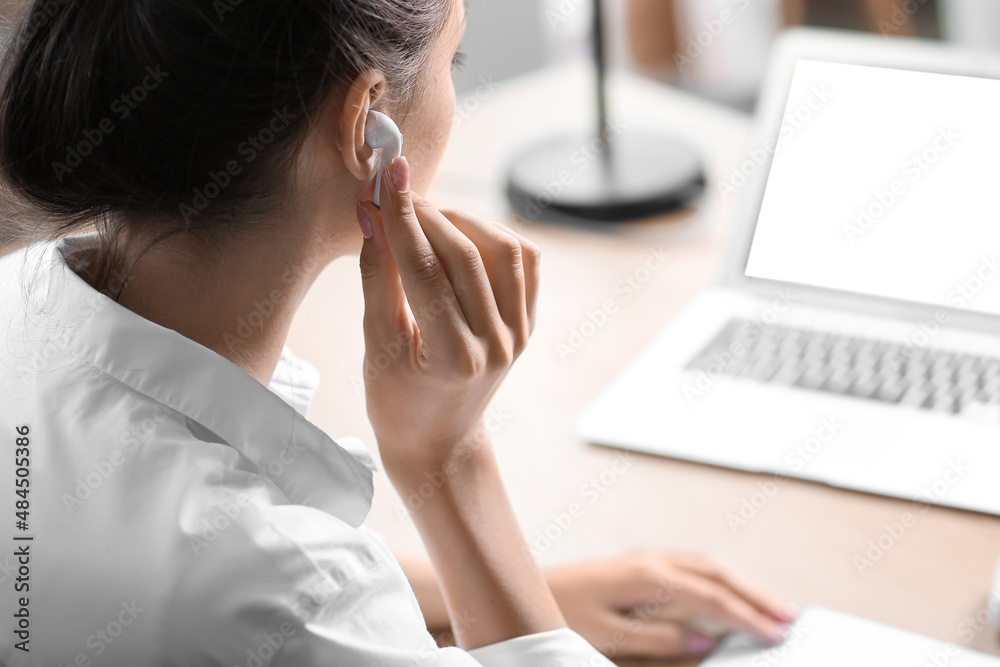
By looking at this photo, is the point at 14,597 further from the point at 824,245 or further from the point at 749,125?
the point at 749,125

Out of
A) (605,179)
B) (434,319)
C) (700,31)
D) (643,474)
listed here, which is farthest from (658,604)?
(700,31)

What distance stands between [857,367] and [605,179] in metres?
0.50

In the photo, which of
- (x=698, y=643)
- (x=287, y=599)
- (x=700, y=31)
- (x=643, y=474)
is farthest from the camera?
(x=700, y=31)

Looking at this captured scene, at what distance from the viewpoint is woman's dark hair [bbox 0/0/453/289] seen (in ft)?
1.90

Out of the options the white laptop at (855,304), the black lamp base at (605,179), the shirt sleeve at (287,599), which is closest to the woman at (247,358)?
the shirt sleeve at (287,599)

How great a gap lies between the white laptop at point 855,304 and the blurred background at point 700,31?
1201 mm

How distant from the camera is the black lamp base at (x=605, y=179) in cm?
132

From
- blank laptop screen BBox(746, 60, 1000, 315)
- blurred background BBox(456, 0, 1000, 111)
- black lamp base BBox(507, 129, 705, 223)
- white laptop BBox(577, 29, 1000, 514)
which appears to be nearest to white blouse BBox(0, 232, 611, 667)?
white laptop BBox(577, 29, 1000, 514)

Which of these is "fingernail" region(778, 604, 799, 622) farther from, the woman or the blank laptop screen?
the blank laptop screen

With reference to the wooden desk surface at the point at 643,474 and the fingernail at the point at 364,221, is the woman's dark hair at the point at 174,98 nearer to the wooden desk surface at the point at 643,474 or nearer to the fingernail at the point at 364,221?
the fingernail at the point at 364,221

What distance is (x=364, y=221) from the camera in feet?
2.40

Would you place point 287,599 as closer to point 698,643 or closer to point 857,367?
point 698,643

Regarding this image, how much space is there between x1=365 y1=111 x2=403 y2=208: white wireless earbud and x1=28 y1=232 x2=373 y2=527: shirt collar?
0.57 feet

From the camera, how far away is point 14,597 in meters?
0.59
